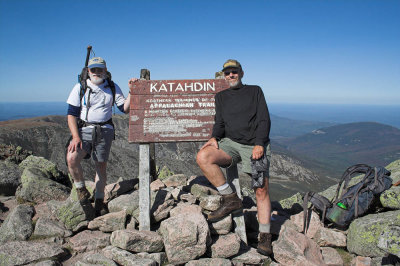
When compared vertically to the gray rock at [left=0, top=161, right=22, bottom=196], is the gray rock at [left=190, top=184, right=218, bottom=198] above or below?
above

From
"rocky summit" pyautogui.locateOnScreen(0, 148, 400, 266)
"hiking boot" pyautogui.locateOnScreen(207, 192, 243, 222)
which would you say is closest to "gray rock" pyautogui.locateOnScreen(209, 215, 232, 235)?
"rocky summit" pyautogui.locateOnScreen(0, 148, 400, 266)

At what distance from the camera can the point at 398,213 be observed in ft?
24.7

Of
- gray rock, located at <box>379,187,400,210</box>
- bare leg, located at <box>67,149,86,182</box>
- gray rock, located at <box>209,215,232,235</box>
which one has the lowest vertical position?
gray rock, located at <box>209,215,232,235</box>

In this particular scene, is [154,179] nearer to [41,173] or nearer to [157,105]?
[157,105]

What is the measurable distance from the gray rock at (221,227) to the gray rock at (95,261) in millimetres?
2562

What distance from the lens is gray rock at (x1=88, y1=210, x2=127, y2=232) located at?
819 centimetres

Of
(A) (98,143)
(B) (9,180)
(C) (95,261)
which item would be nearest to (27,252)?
(C) (95,261)

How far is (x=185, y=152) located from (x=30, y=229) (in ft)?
314

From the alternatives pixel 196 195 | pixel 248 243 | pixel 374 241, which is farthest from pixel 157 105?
pixel 374 241

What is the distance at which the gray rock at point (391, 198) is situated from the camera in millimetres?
7871

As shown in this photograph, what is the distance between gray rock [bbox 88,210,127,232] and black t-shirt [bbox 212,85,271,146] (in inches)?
144

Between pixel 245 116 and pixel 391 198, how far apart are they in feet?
15.7

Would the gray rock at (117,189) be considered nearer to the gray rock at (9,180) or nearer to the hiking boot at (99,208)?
the hiking boot at (99,208)

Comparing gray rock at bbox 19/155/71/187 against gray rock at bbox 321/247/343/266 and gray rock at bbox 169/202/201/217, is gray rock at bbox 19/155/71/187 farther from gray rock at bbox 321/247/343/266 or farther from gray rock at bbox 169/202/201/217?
gray rock at bbox 321/247/343/266
